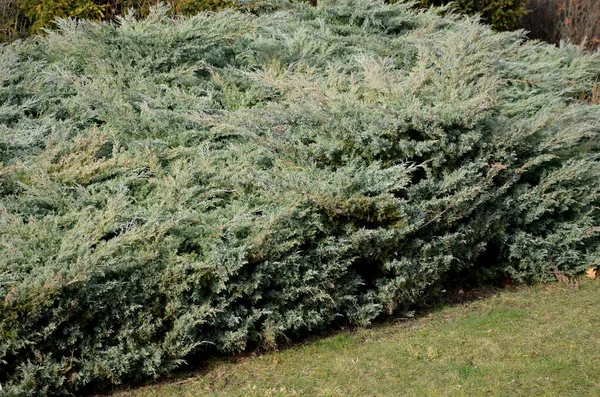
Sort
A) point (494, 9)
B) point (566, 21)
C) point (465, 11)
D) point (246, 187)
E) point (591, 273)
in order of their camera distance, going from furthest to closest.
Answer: point (566, 21) → point (494, 9) → point (465, 11) → point (591, 273) → point (246, 187)

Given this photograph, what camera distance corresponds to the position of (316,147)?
16.3 ft

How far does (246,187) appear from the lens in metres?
4.86

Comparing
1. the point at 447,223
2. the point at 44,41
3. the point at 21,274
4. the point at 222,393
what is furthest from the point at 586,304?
the point at 44,41

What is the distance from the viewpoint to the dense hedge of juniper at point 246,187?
399 cm

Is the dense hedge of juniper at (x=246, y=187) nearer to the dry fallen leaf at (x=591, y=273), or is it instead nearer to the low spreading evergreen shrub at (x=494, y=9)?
the dry fallen leaf at (x=591, y=273)

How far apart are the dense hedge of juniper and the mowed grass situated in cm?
16

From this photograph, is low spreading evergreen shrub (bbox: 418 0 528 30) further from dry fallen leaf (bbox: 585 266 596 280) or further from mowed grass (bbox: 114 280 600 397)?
mowed grass (bbox: 114 280 600 397)

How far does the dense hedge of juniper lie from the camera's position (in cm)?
399

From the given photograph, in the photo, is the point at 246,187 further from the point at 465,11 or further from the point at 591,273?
the point at 465,11

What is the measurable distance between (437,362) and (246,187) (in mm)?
1736

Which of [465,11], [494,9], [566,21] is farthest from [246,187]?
[566,21]

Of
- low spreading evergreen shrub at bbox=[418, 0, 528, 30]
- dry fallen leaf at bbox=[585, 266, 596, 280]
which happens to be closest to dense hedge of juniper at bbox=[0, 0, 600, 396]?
dry fallen leaf at bbox=[585, 266, 596, 280]

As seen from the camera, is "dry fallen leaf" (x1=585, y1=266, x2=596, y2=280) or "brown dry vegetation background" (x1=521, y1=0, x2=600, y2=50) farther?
"brown dry vegetation background" (x1=521, y1=0, x2=600, y2=50)

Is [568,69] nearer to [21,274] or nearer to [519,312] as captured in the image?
[519,312]
